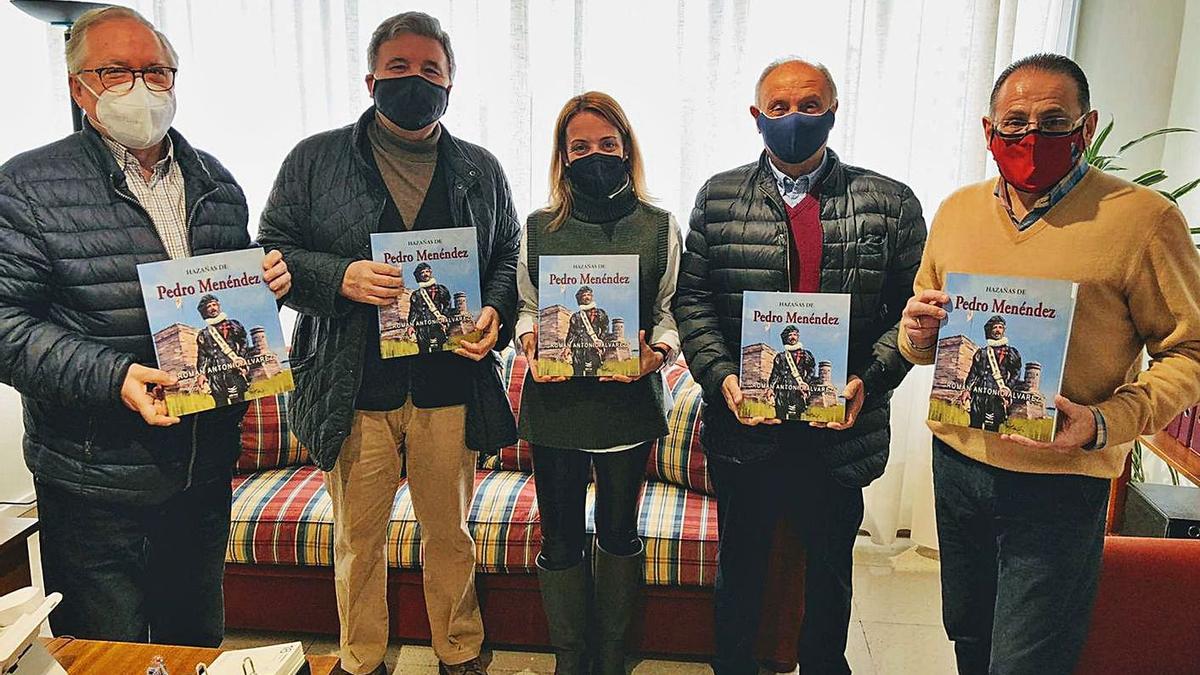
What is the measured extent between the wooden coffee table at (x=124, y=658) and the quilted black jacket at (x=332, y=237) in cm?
56

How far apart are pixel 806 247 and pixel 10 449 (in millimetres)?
3317

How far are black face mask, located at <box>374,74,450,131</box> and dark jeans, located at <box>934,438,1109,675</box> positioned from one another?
1.30m

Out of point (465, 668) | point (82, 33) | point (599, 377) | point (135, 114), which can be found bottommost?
point (465, 668)

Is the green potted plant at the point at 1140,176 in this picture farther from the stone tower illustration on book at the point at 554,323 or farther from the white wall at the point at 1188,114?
the stone tower illustration on book at the point at 554,323

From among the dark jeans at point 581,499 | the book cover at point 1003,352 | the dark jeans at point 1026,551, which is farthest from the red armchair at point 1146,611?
the dark jeans at point 581,499

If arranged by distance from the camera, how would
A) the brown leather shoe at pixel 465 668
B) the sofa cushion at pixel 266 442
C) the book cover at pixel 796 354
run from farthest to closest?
the sofa cushion at pixel 266 442 < the brown leather shoe at pixel 465 668 < the book cover at pixel 796 354

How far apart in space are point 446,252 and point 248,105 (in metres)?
1.93

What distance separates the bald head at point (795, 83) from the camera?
1811mm

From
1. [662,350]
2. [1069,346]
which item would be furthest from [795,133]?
[1069,346]

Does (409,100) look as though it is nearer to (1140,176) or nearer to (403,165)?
(403,165)

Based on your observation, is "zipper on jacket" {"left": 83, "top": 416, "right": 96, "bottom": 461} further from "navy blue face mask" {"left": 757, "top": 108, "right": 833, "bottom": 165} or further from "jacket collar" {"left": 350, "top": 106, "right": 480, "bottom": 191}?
"navy blue face mask" {"left": 757, "top": 108, "right": 833, "bottom": 165}

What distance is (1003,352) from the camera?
5.07ft

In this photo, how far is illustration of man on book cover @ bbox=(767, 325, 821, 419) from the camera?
1.82 metres

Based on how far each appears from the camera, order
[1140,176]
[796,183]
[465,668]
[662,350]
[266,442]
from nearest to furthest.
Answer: [796,183] → [662,350] → [465,668] → [266,442] → [1140,176]
